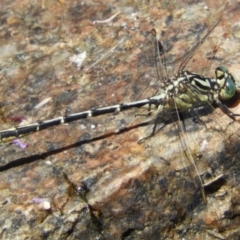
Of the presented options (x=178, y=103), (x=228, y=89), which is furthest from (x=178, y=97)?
(x=228, y=89)

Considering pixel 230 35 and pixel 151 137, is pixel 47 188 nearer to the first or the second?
pixel 151 137

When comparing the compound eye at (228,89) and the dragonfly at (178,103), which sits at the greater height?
the compound eye at (228,89)

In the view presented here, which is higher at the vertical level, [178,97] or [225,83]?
[225,83]

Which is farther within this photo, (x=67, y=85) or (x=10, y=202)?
(x=67, y=85)

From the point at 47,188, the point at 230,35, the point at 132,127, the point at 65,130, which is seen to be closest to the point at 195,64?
the point at 230,35

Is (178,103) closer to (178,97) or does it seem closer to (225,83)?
(178,97)

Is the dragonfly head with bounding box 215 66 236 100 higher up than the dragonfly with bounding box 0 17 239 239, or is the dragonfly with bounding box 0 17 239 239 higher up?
the dragonfly head with bounding box 215 66 236 100

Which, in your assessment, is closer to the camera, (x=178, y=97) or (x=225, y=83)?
(x=225, y=83)

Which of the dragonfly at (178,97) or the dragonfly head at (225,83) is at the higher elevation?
the dragonfly head at (225,83)
